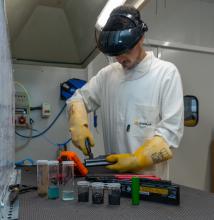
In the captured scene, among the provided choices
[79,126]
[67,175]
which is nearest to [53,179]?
[67,175]

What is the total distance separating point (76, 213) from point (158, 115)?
2.43 ft

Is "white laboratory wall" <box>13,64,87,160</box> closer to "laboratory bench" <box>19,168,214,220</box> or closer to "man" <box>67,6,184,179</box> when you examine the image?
"man" <box>67,6,184,179</box>

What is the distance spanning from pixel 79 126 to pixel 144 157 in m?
0.39

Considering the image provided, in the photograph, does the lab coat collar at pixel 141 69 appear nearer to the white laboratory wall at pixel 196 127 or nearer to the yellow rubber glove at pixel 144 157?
the yellow rubber glove at pixel 144 157

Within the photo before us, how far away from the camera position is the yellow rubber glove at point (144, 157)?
105cm

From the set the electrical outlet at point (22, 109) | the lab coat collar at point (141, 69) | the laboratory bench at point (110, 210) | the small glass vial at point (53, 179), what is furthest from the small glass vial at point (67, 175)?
the electrical outlet at point (22, 109)

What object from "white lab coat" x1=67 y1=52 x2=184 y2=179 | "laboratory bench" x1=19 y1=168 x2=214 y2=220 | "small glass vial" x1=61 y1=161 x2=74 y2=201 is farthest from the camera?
"white lab coat" x1=67 y1=52 x2=184 y2=179

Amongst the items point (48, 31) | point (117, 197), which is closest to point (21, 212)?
point (117, 197)

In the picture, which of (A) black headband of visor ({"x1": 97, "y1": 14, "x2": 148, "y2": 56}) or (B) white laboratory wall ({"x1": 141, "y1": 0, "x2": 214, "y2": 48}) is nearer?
(A) black headband of visor ({"x1": 97, "y1": 14, "x2": 148, "y2": 56})

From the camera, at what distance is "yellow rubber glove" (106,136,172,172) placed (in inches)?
41.2

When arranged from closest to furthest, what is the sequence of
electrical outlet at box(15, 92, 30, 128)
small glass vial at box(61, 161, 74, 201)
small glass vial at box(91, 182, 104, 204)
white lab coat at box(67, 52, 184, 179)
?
small glass vial at box(91, 182, 104, 204), small glass vial at box(61, 161, 74, 201), white lab coat at box(67, 52, 184, 179), electrical outlet at box(15, 92, 30, 128)

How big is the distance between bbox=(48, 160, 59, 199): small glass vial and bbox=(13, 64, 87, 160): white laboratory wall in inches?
43.9

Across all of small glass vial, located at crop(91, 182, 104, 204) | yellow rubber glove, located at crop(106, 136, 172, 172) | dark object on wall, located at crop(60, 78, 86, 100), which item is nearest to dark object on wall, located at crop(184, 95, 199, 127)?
dark object on wall, located at crop(60, 78, 86, 100)

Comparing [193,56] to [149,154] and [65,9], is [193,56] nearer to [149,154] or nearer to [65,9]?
[65,9]
